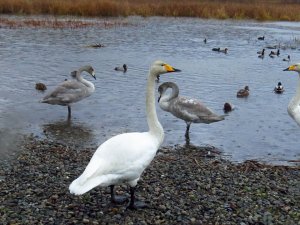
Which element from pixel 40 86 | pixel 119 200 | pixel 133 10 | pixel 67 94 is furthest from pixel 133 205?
pixel 133 10

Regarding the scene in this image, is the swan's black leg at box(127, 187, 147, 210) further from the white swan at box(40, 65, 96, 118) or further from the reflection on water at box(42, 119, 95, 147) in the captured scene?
the white swan at box(40, 65, 96, 118)

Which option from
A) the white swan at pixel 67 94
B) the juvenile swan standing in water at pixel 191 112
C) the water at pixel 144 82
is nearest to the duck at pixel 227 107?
the water at pixel 144 82

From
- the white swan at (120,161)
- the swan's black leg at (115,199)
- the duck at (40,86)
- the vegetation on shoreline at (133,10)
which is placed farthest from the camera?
the vegetation on shoreline at (133,10)

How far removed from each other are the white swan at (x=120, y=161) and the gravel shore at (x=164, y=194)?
1.55ft

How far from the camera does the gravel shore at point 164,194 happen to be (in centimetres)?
686

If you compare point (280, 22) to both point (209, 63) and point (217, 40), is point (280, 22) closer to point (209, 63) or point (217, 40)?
point (217, 40)

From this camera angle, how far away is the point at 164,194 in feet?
25.3

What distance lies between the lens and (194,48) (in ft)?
94.0

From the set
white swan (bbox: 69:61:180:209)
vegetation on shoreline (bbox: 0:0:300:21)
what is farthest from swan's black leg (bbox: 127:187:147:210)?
vegetation on shoreline (bbox: 0:0:300:21)

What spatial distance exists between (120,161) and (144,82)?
12.7m

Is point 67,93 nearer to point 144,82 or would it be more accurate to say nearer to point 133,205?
point 144,82

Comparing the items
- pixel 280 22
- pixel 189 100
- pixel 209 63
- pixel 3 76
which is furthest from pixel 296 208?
pixel 280 22

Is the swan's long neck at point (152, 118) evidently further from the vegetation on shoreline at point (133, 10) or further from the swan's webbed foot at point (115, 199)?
the vegetation on shoreline at point (133, 10)

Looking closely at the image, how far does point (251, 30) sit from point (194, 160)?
29.2 m
